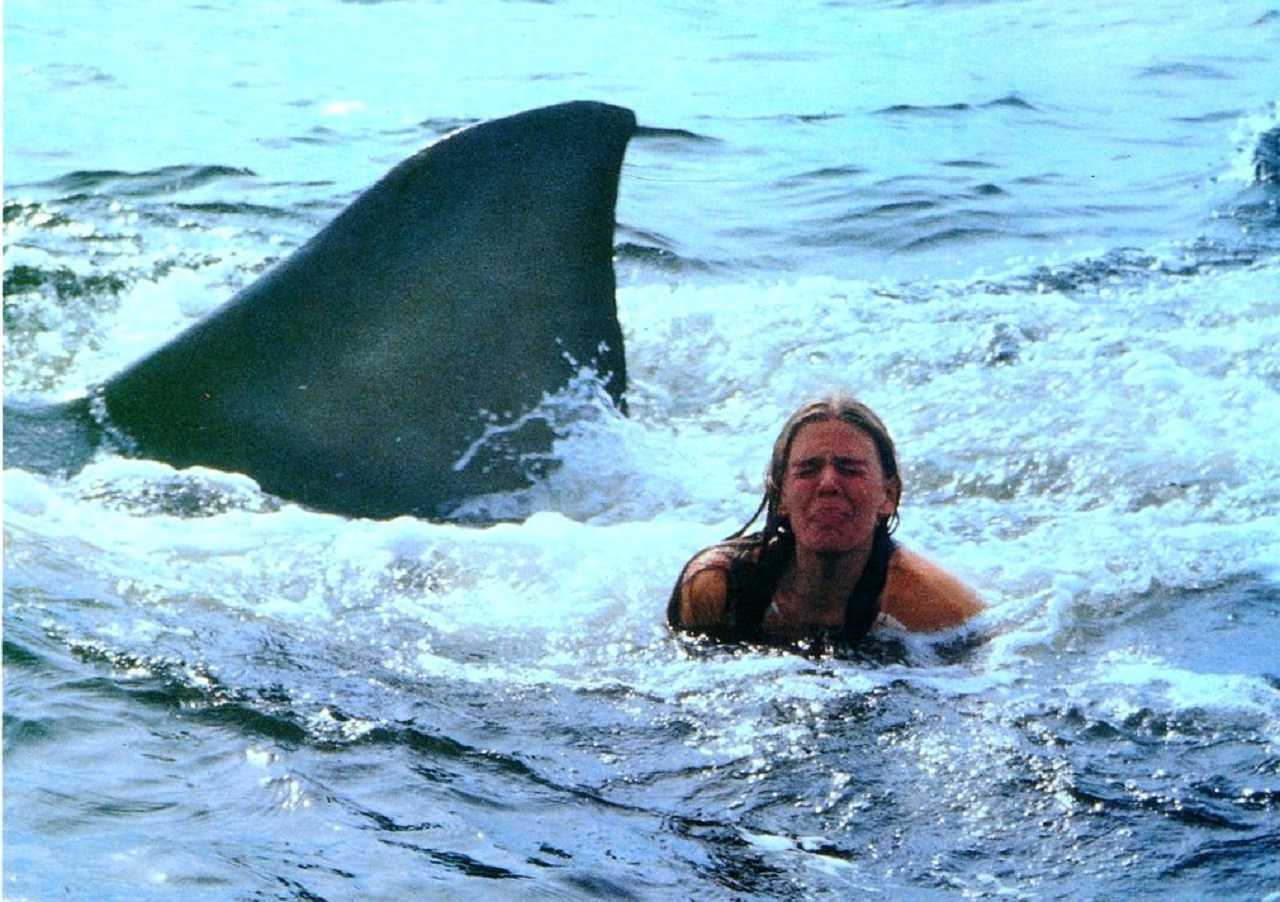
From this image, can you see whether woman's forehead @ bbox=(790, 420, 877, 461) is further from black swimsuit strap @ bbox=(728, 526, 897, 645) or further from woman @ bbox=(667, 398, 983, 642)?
black swimsuit strap @ bbox=(728, 526, 897, 645)

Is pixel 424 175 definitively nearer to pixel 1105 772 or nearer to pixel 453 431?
pixel 453 431

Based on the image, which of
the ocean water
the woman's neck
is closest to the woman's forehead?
the woman's neck

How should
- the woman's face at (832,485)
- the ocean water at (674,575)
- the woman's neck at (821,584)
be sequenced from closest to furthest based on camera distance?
the ocean water at (674,575), the woman's face at (832,485), the woman's neck at (821,584)

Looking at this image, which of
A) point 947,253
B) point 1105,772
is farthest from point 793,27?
point 1105,772

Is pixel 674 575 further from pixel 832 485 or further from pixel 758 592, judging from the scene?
pixel 832 485

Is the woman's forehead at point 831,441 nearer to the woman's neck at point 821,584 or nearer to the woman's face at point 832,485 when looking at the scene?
the woman's face at point 832,485

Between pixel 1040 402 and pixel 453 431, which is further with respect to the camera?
pixel 1040 402

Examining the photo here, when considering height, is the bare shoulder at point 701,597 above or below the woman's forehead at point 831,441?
below

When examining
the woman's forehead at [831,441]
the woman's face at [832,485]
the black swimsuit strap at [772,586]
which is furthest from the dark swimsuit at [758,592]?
the woman's forehead at [831,441]

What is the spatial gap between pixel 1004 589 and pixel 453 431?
1.60 meters

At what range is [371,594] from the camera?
17.0ft

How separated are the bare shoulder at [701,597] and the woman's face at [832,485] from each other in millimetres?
224

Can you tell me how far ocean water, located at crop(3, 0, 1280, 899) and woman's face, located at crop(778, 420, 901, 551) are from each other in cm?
30

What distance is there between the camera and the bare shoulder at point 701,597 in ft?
17.0
